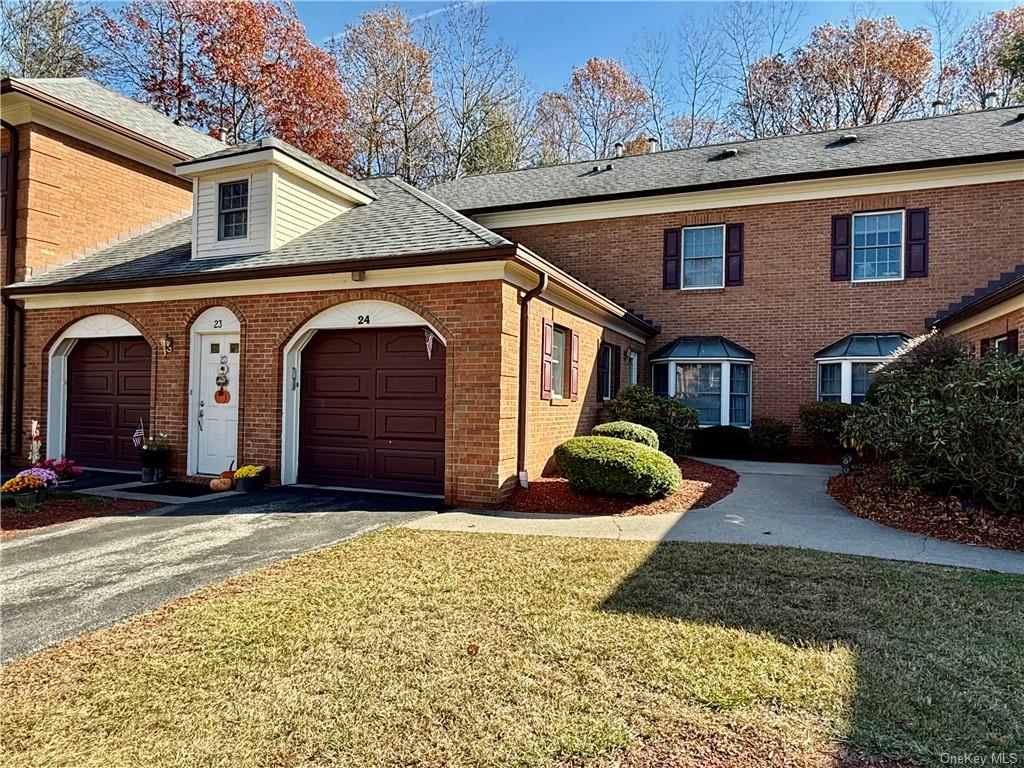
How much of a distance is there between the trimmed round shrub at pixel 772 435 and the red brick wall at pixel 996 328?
3897mm

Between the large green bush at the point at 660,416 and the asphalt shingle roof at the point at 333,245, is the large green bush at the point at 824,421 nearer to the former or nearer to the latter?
the large green bush at the point at 660,416

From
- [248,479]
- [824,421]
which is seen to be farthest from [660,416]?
[248,479]

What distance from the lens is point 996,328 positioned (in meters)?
10.8

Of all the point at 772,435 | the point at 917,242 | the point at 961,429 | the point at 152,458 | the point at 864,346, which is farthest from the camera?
the point at 772,435

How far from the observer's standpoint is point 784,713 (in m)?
2.94

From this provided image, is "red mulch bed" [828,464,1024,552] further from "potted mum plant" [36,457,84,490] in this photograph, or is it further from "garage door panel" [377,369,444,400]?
"potted mum plant" [36,457,84,490]

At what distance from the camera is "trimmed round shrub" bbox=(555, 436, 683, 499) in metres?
8.09

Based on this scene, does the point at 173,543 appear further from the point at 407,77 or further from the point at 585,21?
the point at 407,77

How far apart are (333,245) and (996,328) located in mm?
11797

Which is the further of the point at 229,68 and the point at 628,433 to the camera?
the point at 229,68

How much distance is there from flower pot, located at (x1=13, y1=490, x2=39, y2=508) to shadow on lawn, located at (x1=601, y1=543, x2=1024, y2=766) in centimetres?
764

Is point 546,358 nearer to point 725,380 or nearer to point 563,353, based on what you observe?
Result: point 563,353

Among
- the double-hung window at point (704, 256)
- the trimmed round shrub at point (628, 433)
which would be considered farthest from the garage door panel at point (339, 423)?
the double-hung window at point (704, 256)

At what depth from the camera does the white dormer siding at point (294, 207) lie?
10.4 meters
